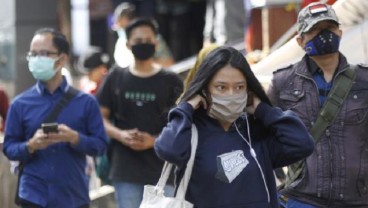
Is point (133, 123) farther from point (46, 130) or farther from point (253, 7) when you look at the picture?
point (253, 7)

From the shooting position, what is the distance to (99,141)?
6.91 m

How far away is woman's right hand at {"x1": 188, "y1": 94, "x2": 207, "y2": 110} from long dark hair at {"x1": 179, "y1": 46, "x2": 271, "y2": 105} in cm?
2

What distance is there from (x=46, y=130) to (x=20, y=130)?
39 cm

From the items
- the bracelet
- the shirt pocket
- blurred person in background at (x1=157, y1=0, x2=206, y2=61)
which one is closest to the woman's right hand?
the shirt pocket

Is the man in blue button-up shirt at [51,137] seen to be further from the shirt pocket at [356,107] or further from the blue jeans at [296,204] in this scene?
the shirt pocket at [356,107]

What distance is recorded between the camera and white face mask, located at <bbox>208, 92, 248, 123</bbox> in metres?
4.74

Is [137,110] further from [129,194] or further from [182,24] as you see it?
[182,24]

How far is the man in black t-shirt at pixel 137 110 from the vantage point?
7586 mm

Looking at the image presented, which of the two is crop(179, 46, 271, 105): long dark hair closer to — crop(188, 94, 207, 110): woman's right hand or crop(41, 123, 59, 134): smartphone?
crop(188, 94, 207, 110): woman's right hand

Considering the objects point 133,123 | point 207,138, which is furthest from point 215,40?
point 207,138

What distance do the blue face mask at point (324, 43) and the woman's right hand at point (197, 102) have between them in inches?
38.0

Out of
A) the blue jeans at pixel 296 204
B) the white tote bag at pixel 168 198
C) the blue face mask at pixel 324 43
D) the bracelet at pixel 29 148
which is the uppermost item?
the blue face mask at pixel 324 43

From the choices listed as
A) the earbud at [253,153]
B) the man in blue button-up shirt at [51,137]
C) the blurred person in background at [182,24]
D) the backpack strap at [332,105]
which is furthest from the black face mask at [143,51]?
the blurred person in background at [182,24]

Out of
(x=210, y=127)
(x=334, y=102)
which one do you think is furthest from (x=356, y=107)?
(x=210, y=127)
